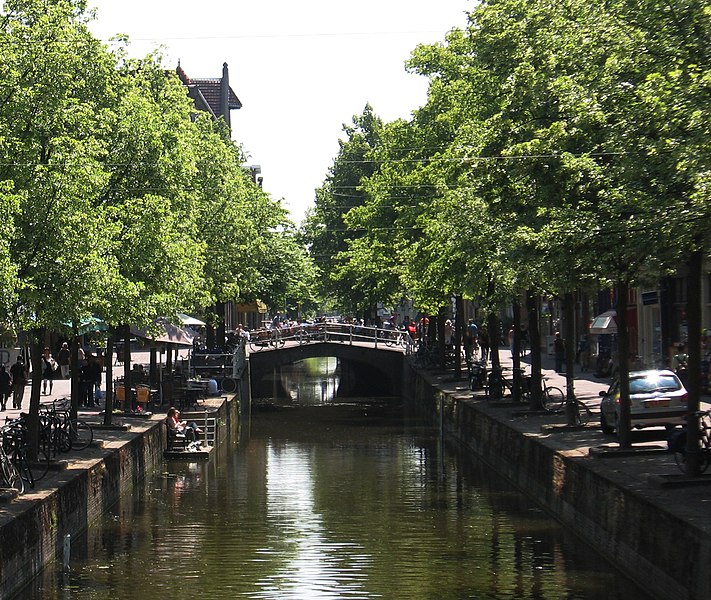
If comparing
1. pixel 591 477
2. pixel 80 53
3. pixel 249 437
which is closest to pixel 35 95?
pixel 80 53

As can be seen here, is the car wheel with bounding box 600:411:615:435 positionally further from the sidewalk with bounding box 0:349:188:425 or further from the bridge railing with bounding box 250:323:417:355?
the bridge railing with bounding box 250:323:417:355

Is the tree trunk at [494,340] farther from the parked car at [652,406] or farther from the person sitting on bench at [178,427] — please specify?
the parked car at [652,406]

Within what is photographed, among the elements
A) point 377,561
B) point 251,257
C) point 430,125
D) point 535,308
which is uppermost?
Result: point 430,125

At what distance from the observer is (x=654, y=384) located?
2794 cm

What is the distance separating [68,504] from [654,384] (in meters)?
12.6

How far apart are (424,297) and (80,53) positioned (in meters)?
21.9

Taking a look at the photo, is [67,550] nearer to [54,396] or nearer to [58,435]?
[58,435]

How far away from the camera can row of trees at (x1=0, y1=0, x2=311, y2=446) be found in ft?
72.1

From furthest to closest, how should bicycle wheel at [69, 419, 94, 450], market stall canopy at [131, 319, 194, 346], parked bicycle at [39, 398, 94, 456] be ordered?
market stall canopy at [131, 319, 194, 346]
bicycle wheel at [69, 419, 94, 450]
parked bicycle at [39, 398, 94, 456]

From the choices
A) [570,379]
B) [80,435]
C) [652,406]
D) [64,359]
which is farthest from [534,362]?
[64,359]

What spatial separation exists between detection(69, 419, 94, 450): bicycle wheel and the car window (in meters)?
11.3

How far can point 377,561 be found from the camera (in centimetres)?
2166

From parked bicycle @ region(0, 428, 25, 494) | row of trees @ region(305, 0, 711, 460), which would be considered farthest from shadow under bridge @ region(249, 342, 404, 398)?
parked bicycle @ region(0, 428, 25, 494)

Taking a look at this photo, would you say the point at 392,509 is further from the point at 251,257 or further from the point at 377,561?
the point at 251,257
